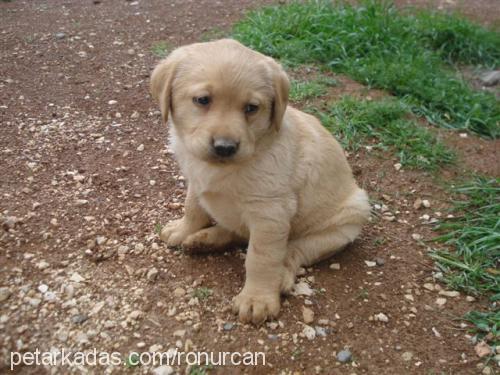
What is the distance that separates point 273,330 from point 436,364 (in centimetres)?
108

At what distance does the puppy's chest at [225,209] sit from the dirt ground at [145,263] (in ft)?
1.20

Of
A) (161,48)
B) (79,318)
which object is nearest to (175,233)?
(79,318)

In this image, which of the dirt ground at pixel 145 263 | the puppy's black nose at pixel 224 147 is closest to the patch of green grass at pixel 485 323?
the dirt ground at pixel 145 263

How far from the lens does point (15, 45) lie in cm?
671

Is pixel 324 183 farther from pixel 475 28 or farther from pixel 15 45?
pixel 475 28

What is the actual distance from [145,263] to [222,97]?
153cm

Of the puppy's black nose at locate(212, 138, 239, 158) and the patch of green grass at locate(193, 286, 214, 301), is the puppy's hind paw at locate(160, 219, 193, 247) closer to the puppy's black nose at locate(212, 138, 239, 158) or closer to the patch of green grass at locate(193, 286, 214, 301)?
the patch of green grass at locate(193, 286, 214, 301)

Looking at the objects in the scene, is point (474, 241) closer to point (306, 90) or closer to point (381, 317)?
point (381, 317)

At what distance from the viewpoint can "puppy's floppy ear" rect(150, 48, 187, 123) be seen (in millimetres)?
3049

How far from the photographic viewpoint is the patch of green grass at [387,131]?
16.9ft

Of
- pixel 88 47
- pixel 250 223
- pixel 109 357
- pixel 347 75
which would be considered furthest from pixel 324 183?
pixel 88 47

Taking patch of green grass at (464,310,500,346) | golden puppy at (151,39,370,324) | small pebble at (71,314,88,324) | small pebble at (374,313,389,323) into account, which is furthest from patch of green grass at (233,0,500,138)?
small pebble at (71,314,88,324)

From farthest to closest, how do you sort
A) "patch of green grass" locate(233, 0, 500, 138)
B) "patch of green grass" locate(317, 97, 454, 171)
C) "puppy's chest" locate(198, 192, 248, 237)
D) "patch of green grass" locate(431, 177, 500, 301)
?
"patch of green grass" locate(233, 0, 500, 138) → "patch of green grass" locate(317, 97, 454, 171) → "patch of green grass" locate(431, 177, 500, 301) → "puppy's chest" locate(198, 192, 248, 237)

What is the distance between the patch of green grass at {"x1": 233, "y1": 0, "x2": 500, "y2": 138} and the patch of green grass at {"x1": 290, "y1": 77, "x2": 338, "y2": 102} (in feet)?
1.99
